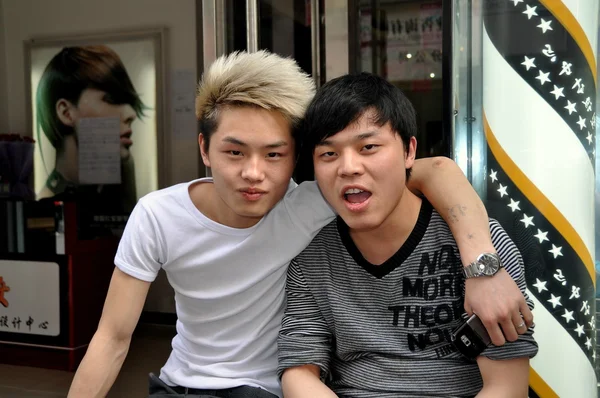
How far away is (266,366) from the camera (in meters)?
1.61

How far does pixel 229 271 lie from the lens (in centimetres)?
161

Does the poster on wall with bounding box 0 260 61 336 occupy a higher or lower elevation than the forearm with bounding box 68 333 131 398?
lower

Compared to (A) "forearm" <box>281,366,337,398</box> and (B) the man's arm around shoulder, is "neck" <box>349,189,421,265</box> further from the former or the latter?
(B) the man's arm around shoulder

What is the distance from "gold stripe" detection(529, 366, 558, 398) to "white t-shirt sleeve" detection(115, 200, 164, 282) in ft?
3.34

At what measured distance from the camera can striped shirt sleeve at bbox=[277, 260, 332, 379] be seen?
1423mm

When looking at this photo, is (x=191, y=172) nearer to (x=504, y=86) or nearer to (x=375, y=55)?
(x=375, y=55)

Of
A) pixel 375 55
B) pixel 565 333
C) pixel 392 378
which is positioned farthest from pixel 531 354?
pixel 375 55

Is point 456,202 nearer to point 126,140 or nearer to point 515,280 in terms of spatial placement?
point 515,280

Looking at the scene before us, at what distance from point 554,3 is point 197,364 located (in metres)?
1.33

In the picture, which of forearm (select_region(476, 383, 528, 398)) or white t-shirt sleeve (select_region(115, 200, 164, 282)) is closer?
forearm (select_region(476, 383, 528, 398))

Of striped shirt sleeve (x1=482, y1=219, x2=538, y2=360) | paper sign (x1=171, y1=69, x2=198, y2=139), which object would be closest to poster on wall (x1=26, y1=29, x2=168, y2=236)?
paper sign (x1=171, y1=69, x2=198, y2=139)

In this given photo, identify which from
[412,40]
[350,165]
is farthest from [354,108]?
[412,40]

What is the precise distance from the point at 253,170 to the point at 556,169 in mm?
788

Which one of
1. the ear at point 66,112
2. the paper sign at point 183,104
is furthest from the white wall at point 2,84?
the paper sign at point 183,104
